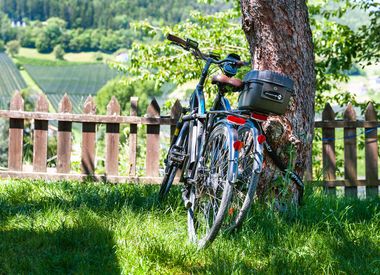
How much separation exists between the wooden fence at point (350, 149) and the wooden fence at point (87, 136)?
208 centimetres

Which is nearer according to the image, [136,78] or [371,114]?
[371,114]

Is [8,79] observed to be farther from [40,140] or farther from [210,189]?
[210,189]

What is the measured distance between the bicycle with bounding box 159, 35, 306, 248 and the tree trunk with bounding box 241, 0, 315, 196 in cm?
44

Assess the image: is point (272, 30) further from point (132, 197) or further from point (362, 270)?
point (362, 270)

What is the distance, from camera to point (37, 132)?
8.33 meters

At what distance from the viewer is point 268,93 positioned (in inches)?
137

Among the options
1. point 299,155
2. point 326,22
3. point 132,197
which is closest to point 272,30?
point 299,155

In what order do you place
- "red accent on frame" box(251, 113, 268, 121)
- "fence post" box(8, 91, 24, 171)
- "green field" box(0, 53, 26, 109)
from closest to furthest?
"red accent on frame" box(251, 113, 268, 121)
"fence post" box(8, 91, 24, 171)
"green field" box(0, 53, 26, 109)

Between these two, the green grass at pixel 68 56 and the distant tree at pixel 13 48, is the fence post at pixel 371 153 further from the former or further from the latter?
the distant tree at pixel 13 48

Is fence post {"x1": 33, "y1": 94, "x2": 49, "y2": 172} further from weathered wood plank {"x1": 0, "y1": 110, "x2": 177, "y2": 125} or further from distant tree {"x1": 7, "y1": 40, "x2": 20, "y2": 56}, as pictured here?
distant tree {"x1": 7, "y1": 40, "x2": 20, "y2": 56}

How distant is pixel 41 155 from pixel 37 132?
0.35 meters

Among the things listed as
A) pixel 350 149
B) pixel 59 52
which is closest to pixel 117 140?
pixel 350 149

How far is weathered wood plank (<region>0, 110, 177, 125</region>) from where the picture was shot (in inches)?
314

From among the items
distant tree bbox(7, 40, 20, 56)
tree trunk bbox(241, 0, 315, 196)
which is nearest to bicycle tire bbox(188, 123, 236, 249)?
tree trunk bbox(241, 0, 315, 196)
